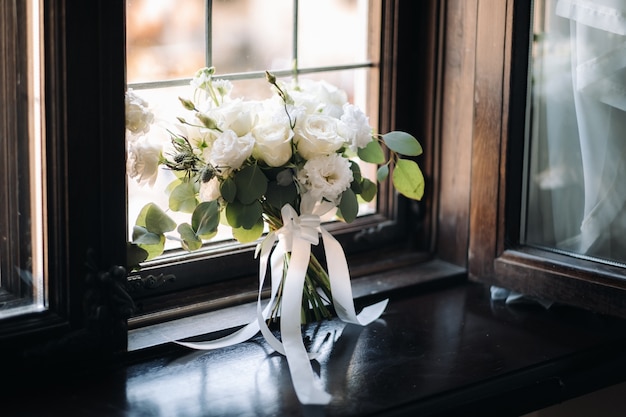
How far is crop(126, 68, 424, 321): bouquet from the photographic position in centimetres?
148

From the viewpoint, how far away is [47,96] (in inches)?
52.6

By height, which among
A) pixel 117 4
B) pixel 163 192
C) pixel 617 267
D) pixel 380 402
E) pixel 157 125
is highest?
pixel 117 4

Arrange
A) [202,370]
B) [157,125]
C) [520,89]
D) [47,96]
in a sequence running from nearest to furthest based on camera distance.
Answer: [47,96], [202,370], [157,125], [520,89]

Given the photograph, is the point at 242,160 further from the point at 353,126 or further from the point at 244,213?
the point at 353,126

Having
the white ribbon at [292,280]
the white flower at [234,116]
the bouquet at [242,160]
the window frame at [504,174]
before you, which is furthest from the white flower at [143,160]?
the window frame at [504,174]

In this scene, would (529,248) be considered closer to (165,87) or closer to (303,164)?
(303,164)

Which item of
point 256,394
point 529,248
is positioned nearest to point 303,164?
point 256,394

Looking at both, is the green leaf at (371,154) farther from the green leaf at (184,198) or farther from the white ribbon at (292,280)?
the green leaf at (184,198)

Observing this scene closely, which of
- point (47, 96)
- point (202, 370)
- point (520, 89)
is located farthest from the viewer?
point (520, 89)

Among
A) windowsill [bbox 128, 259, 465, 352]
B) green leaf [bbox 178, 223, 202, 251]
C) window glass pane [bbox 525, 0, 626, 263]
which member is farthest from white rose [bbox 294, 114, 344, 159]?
window glass pane [bbox 525, 0, 626, 263]

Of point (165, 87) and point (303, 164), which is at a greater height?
point (165, 87)

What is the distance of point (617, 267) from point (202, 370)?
749 millimetres

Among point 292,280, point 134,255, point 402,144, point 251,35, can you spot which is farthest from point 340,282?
point 251,35

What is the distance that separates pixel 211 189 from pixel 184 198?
6 centimetres
